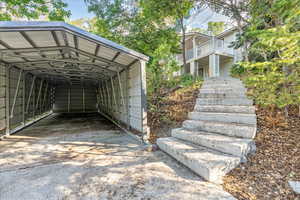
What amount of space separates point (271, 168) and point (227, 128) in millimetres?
956

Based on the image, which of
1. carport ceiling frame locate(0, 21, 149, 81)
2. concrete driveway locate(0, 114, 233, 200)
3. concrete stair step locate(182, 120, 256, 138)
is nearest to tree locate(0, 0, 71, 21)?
carport ceiling frame locate(0, 21, 149, 81)

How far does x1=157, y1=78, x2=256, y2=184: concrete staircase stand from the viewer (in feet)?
7.48

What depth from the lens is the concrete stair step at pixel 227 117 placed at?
10.5 feet

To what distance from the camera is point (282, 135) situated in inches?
114

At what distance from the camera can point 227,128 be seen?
9.96 feet

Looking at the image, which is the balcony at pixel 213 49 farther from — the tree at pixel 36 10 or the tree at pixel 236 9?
the tree at pixel 36 10

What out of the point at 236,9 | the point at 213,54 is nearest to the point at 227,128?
the point at 236,9

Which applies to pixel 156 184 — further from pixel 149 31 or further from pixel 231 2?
pixel 149 31

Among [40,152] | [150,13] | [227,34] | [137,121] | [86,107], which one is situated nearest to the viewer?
[40,152]

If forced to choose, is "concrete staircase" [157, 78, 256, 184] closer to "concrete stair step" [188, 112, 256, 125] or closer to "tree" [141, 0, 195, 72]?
"concrete stair step" [188, 112, 256, 125]

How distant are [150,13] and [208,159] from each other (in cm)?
741

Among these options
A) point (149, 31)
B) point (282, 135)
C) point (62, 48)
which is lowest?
point (282, 135)

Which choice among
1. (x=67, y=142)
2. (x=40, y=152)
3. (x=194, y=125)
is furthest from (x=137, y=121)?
(x=40, y=152)

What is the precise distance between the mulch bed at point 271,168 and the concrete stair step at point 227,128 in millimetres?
271
